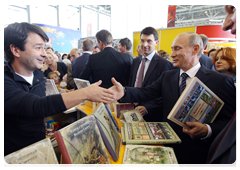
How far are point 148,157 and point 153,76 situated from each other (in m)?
1.52

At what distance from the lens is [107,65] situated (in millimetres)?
3076

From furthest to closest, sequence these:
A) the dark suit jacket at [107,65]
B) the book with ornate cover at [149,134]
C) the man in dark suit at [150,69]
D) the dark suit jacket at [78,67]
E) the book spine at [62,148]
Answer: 1. the dark suit jacket at [78,67]
2. the dark suit jacket at [107,65]
3. the man in dark suit at [150,69]
4. the book with ornate cover at [149,134]
5. the book spine at [62,148]

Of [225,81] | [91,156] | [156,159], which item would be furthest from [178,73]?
[91,156]

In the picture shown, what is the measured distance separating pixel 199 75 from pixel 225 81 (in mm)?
239

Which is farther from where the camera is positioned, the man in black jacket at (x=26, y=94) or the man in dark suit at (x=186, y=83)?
the man in dark suit at (x=186, y=83)

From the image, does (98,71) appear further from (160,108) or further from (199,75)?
(199,75)

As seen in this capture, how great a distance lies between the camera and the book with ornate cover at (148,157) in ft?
3.55

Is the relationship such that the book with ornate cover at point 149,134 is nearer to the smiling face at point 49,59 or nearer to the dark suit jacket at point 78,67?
the dark suit jacket at point 78,67

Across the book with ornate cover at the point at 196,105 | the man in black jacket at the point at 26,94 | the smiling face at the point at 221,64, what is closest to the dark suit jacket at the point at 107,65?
the smiling face at the point at 221,64

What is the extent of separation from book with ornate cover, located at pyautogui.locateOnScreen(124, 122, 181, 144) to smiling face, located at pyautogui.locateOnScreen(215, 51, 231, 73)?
5.21 feet

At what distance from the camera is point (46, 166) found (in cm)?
81

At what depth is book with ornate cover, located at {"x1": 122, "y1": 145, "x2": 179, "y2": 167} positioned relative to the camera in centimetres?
108

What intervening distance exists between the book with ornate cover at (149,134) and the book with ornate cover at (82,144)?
1.24ft

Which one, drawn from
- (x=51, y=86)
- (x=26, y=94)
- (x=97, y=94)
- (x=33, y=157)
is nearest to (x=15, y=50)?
(x=26, y=94)
